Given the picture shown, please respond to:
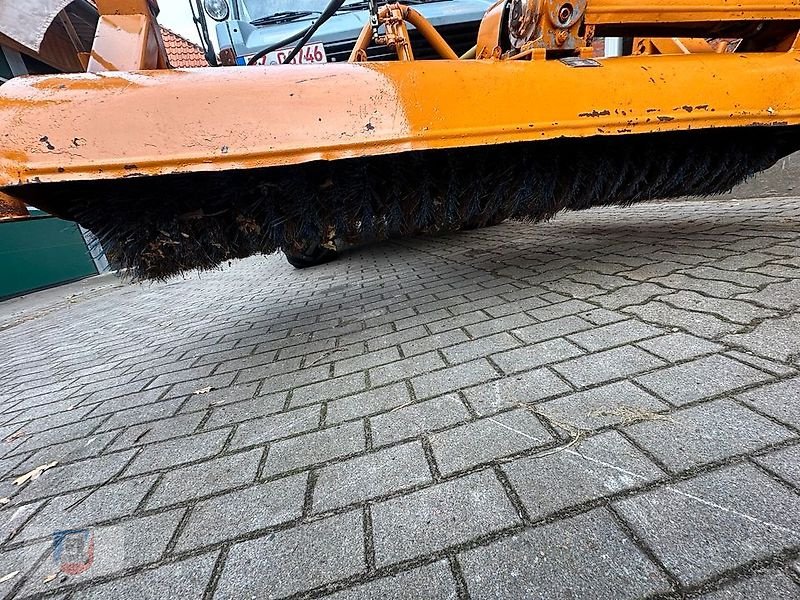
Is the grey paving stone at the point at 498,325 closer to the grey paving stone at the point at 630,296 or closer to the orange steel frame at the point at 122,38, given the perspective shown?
the grey paving stone at the point at 630,296

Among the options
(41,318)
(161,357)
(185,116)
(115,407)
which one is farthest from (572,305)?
(41,318)

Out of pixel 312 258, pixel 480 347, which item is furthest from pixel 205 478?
pixel 312 258

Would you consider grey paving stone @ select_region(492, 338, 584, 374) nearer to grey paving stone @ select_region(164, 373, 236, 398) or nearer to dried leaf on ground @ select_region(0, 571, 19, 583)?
grey paving stone @ select_region(164, 373, 236, 398)

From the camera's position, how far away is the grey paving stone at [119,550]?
844 millimetres

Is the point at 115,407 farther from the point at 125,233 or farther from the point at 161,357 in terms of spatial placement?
the point at 125,233

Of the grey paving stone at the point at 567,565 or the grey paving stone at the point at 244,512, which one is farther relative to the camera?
the grey paving stone at the point at 244,512

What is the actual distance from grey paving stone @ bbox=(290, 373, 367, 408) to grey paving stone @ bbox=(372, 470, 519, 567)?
601mm

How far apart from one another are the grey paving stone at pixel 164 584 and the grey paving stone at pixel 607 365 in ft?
3.65

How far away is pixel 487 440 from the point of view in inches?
40.3

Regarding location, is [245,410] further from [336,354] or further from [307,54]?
[307,54]

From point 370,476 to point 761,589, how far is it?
2.49 ft

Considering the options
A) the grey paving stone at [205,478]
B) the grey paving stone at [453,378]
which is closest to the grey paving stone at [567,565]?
the grey paving stone at [453,378]

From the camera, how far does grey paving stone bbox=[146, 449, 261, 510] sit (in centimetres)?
104

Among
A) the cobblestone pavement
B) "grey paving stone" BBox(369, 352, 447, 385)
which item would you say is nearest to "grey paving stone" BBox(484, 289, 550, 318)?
the cobblestone pavement
